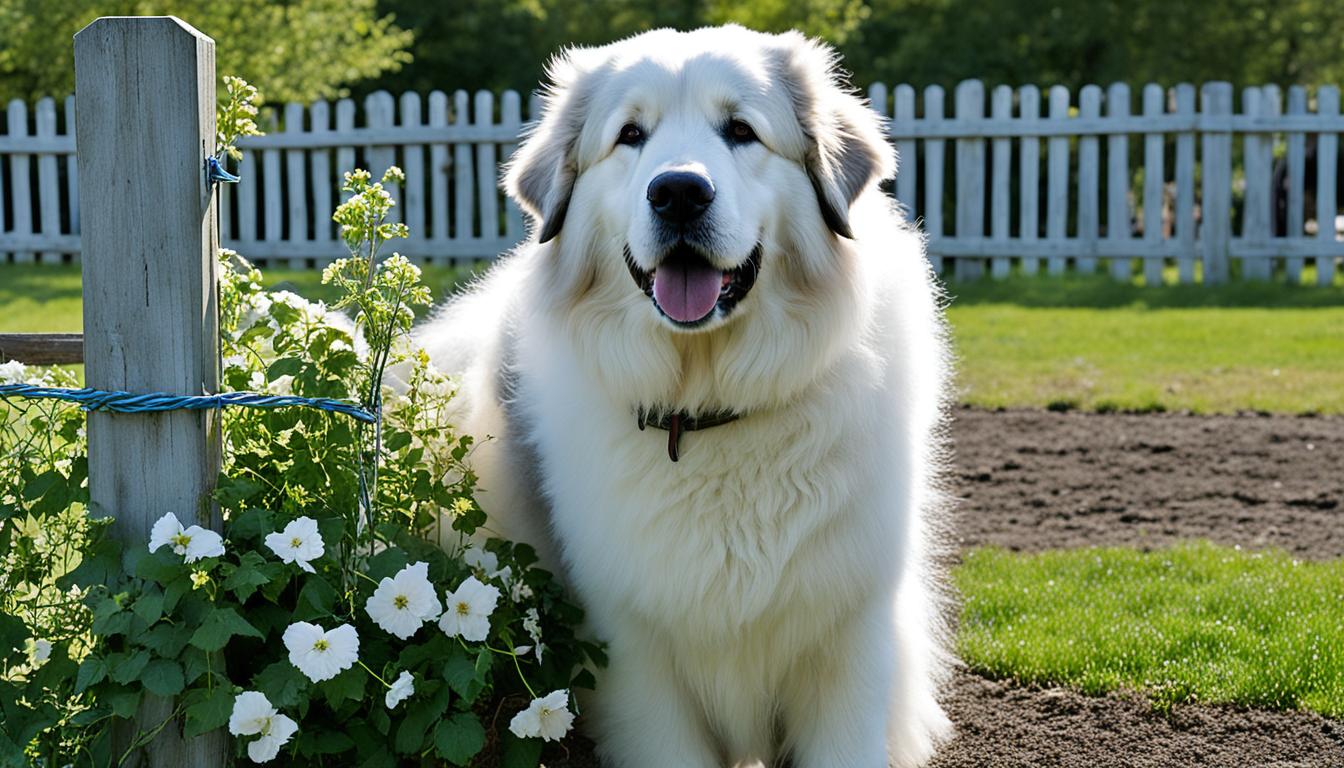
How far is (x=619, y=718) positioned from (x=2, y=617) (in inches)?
55.4

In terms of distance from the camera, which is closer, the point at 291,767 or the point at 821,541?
the point at 291,767

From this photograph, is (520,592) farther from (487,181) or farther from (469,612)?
(487,181)

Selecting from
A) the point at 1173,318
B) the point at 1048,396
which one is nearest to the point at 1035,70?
the point at 1173,318

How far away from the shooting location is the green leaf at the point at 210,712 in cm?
261

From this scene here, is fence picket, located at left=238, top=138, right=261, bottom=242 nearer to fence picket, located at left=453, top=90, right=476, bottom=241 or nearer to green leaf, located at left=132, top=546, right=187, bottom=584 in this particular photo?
fence picket, located at left=453, top=90, right=476, bottom=241

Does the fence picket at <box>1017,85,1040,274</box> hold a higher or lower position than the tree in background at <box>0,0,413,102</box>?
lower

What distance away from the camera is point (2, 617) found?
8.65ft

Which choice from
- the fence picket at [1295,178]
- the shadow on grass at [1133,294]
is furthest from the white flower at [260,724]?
the fence picket at [1295,178]

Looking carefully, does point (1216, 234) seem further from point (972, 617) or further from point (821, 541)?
point (821, 541)

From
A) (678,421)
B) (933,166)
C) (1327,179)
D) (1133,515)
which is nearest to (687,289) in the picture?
(678,421)

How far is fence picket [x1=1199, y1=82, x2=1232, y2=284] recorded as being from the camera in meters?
12.1

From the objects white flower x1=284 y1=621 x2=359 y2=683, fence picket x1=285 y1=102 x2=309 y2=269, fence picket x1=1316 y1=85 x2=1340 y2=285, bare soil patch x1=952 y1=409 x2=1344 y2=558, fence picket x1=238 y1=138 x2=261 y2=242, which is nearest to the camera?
white flower x1=284 y1=621 x2=359 y2=683

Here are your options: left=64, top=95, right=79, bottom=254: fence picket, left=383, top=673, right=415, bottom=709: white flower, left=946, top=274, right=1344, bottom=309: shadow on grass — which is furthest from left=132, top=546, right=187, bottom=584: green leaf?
left=64, top=95, right=79, bottom=254: fence picket

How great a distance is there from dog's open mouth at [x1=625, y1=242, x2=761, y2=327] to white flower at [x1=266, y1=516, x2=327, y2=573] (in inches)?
34.9
